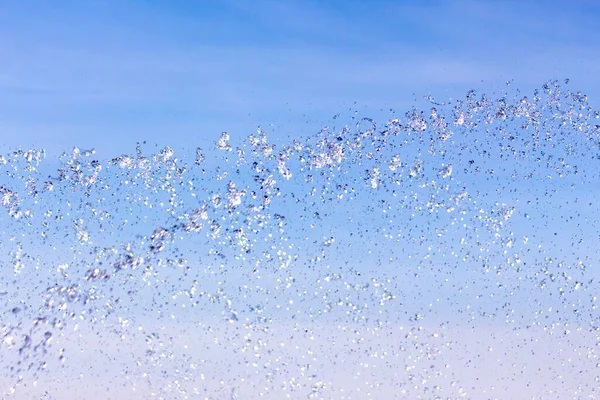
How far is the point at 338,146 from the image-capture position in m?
26.6

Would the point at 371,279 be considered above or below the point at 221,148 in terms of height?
below

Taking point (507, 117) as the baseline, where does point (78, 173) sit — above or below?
below

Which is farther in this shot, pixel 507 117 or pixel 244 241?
pixel 507 117

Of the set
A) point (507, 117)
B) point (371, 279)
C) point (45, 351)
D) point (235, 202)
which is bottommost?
point (45, 351)

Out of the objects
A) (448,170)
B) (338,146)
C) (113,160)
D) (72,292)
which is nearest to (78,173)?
(113,160)

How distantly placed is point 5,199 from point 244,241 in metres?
5.75

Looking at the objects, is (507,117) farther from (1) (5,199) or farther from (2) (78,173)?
(1) (5,199)

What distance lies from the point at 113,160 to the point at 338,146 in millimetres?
5282

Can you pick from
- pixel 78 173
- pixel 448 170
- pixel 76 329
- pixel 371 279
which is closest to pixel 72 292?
pixel 76 329

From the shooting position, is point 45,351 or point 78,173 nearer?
point 45,351

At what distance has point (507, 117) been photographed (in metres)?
27.1

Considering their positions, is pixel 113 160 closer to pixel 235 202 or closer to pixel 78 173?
pixel 78 173

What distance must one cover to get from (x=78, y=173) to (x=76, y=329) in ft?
12.7

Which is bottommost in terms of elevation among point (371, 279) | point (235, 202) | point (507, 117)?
point (371, 279)
